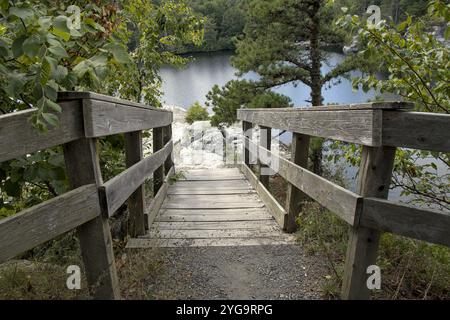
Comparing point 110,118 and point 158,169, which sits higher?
point 110,118

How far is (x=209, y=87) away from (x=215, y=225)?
28499mm

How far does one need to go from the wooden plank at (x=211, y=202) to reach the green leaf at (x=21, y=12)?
3.26m

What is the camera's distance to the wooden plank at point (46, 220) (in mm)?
1243

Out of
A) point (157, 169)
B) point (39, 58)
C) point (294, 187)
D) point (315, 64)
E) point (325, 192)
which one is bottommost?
point (157, 169)

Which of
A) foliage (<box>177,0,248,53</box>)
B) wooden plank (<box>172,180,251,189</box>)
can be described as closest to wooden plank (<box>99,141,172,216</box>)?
wooden plank (<box>172,180,251,189</box>)

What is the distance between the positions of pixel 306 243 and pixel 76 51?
7.08ft

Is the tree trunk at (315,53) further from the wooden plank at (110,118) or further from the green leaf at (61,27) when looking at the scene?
the green leaf at (61,27)

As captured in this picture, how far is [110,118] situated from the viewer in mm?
1973

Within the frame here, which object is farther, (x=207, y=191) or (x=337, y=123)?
(x=207, y=191)

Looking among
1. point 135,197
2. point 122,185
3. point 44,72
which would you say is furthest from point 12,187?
point 135,197

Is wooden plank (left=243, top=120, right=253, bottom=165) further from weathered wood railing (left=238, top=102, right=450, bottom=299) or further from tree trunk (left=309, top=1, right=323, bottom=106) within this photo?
weathered wood railing (left=238, top=102, right=450, bottom=299)

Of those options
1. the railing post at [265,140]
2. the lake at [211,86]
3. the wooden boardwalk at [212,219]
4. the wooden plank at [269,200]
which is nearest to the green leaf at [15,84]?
the wooden boardwalk at [212,219]

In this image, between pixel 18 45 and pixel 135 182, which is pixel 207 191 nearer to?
pixel 135 182

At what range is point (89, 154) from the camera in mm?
1652
